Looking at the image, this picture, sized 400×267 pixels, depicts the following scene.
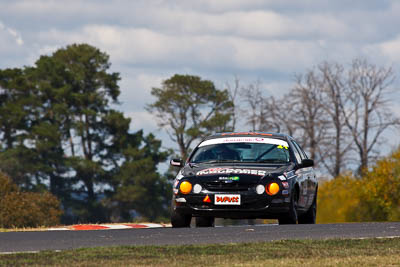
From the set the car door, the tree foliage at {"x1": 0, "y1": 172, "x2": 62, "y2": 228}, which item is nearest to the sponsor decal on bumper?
the car door

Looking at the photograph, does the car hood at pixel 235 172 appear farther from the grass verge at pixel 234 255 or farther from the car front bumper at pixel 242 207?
the grass verge at pixel 234 255

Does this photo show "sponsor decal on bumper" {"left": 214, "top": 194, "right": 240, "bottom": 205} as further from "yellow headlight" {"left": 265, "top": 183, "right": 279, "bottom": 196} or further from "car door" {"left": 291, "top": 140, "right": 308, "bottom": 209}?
"car door" {"left": 291, "top": 140, "right": 308, "bottom": 209}

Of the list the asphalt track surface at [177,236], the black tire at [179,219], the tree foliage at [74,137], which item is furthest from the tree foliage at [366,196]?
the asphalt track surface at [177,236]

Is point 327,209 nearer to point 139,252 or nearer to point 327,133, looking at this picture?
point 327,133

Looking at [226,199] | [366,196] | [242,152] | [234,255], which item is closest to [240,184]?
[226,199]

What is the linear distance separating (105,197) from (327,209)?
57.6ft

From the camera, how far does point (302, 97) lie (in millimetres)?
75125

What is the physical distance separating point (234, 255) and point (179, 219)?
16.8 ft

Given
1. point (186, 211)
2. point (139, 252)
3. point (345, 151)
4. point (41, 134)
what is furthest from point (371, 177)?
point (139, 252)

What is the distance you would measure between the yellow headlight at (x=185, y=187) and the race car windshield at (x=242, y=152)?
844 mm

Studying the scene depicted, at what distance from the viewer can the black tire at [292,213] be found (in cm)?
1516

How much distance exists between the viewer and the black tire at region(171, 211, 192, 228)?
15.4m

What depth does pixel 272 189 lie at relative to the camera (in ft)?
48.6

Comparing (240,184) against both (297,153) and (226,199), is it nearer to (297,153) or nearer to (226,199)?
(226,199)
